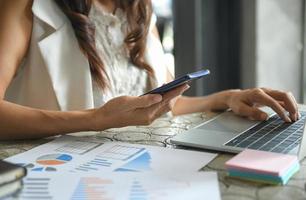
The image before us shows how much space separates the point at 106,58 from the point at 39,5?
0.86 ft

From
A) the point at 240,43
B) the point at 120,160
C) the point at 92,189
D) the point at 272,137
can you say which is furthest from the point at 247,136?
the point at 240,43

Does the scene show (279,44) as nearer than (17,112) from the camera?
No

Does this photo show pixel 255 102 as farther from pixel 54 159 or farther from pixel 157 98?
pixel 54 159

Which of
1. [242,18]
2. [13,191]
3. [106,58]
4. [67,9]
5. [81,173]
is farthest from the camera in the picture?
[242,18]

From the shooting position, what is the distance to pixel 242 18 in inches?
94.0

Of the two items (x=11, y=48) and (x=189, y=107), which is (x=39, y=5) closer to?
(x=11, y=48)

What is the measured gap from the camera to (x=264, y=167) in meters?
0.74

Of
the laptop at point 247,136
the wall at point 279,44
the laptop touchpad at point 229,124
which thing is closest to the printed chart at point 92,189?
the laptop at point 247,136

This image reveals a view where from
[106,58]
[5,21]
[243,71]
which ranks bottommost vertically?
[243,71]

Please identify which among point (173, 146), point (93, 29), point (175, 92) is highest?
point (93, 29)

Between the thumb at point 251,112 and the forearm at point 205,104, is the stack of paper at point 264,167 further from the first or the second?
the forearm at point 205,104

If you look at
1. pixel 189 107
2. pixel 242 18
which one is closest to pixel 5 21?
pixel 189 107

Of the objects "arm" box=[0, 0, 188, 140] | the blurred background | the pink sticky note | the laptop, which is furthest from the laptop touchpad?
the blurred background

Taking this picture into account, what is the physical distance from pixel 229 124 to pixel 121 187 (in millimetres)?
425
